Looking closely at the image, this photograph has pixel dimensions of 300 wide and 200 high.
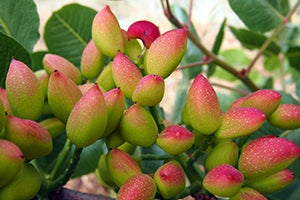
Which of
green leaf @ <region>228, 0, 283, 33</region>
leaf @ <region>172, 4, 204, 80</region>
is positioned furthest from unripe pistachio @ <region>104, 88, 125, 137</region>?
leaf @ <region>172, 4, 204, 80</region>

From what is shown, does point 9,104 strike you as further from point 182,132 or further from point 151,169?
point 151,169

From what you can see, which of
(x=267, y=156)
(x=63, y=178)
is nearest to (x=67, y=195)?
(x=63, y=178)

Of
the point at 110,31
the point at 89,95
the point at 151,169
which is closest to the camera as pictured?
the point at 89,95

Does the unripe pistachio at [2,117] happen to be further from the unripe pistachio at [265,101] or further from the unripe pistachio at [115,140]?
the unripe pistachio at [265,101]

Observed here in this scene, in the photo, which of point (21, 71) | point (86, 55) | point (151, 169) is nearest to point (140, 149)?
point (151, 169)

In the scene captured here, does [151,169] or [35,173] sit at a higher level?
[35,173]

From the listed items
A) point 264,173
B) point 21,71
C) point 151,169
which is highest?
point 21,71
